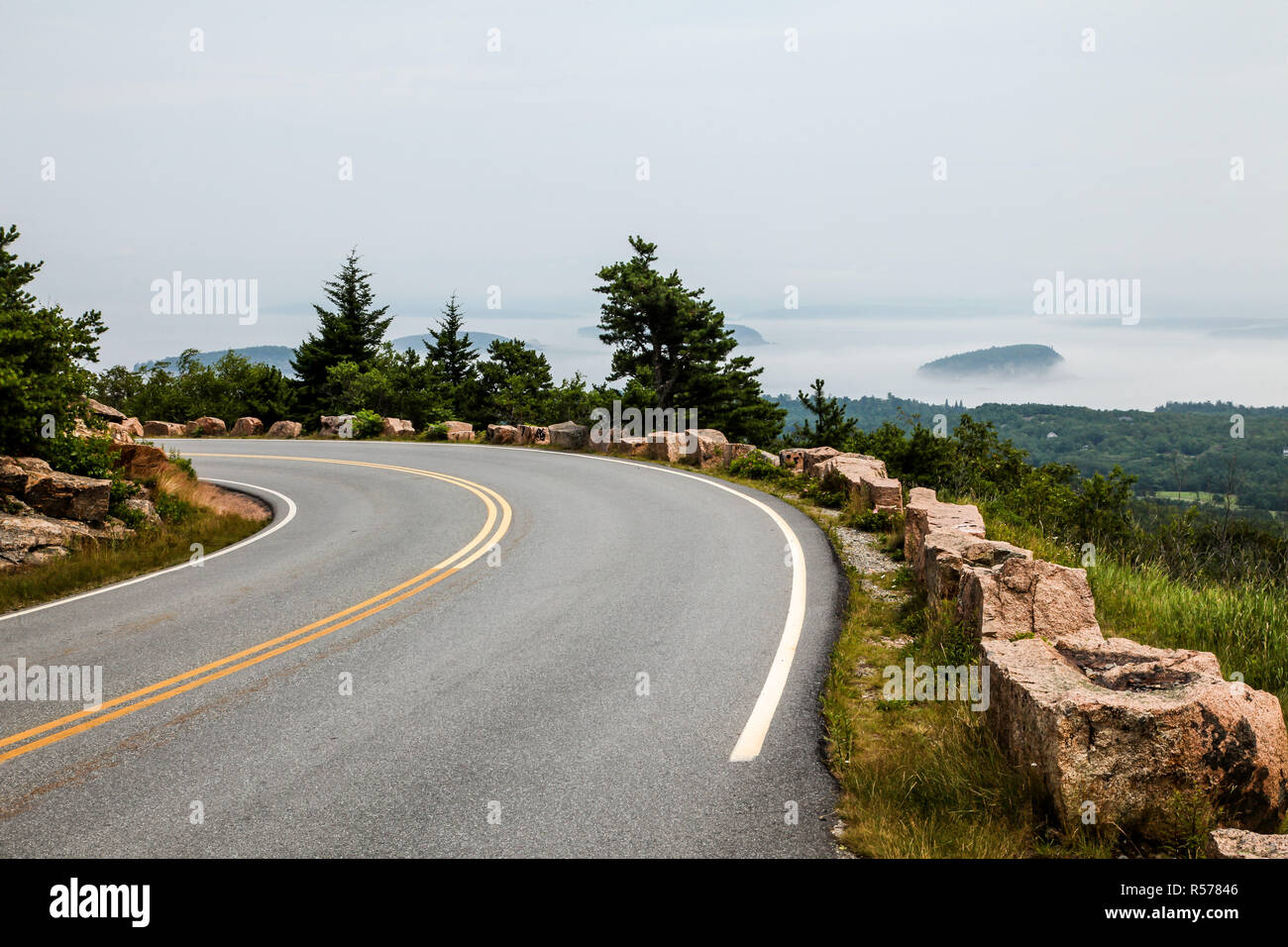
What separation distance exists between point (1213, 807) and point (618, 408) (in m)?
42.4

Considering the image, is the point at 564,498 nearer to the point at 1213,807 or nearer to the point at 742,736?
the point at 742,736

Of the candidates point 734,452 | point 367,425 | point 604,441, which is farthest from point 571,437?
point 367,425

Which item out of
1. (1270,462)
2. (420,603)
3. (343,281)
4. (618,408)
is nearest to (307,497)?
(420,603)

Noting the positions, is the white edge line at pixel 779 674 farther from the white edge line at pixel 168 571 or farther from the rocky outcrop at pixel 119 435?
the rocky outcrop at pixel 119 435

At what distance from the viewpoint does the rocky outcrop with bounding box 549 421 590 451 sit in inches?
1088

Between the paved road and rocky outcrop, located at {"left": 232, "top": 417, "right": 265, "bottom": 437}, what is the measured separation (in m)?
26.8

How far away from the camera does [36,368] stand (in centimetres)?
1423

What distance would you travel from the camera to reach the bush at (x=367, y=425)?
112ft

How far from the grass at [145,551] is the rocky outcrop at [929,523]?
10873mm

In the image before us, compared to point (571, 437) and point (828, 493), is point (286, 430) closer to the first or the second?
point (571, 437)

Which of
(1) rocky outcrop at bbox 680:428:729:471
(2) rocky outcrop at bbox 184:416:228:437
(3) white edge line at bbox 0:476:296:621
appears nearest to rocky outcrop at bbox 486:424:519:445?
(1) rocky outcrop at bbox 680:428:729:471

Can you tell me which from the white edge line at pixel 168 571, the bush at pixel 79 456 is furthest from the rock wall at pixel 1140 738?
the bush at pixel 79 456

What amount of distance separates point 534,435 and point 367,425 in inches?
369

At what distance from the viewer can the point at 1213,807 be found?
415cm
